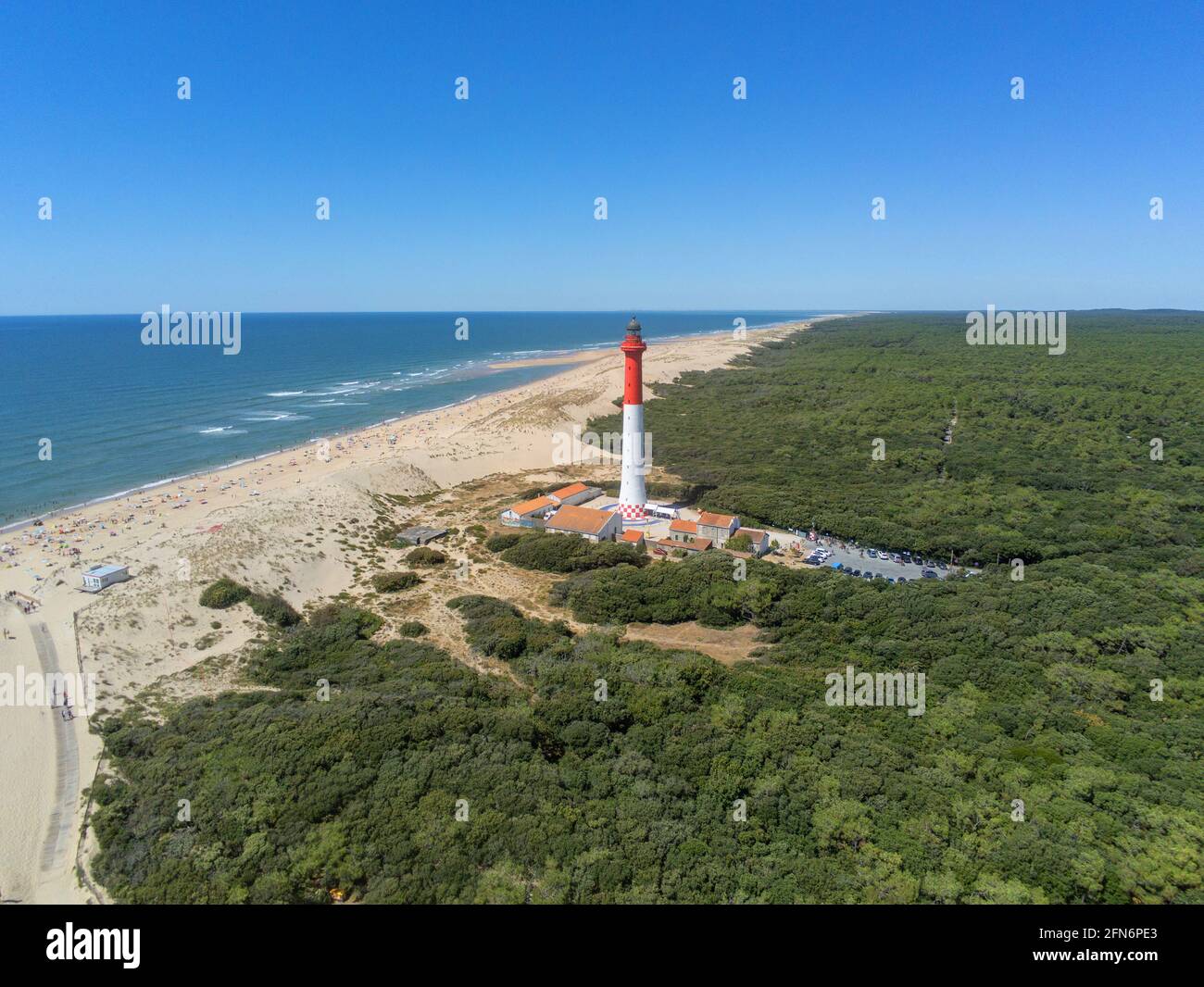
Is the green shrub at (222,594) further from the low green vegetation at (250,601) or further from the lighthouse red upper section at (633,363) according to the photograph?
the lighthouse red upper section at (633,363)

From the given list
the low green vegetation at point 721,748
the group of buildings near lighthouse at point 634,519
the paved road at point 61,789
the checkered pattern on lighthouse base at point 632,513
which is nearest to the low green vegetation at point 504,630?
the low green vegetation at point 721,748

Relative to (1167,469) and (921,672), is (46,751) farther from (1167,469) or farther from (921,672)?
(1167,469)

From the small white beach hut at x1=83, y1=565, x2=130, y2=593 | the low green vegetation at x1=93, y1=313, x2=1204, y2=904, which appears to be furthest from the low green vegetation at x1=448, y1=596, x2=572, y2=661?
the small white beach hut at x1=83, y1=565, x2=130, y2=593

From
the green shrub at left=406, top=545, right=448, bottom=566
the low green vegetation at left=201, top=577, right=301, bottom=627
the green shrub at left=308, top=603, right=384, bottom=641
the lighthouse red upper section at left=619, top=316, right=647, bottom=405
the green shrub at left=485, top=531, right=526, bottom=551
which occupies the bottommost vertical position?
the green shrub at left=308, top=603, right=384, bottom=641

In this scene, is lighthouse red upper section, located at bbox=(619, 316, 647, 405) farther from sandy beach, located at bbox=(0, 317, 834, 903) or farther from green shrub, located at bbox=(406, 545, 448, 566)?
green shrub, located at bbox=(406, 545, 448, 566)

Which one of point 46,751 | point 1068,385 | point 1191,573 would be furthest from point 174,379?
point 1068,385

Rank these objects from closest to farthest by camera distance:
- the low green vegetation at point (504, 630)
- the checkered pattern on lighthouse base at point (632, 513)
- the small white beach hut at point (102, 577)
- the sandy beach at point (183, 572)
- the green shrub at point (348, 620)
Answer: the sandy beach at point (183, 572), the low green vegetation at point (504, 630), the green shrub at point (348, 620), the small white beach hut at point (102, 577), the checkered pattern on lighthouse base at point (632, 513)
